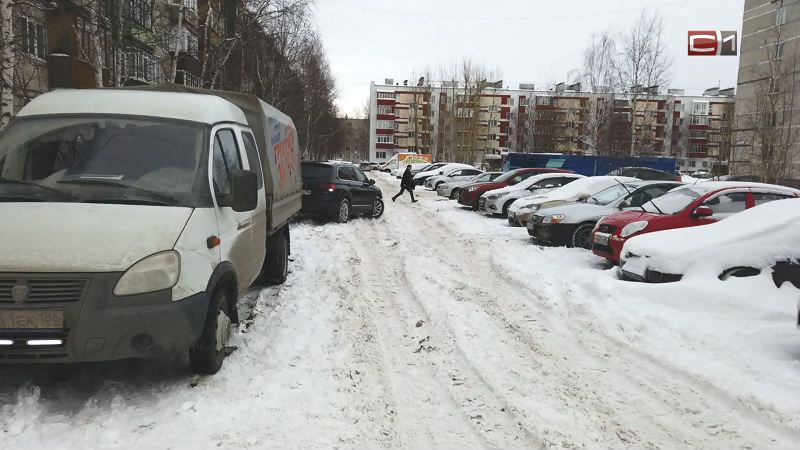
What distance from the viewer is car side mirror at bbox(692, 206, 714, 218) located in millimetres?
8555

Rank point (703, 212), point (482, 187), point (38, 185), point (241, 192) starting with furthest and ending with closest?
point (482, 187) < point (703, 212) < point (241, 192) < point (38, 185)

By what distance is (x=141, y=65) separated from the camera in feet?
75.5

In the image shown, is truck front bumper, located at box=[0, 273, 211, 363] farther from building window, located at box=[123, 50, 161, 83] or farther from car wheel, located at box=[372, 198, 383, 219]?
building window, located at box=[123, 50, 161, 83]

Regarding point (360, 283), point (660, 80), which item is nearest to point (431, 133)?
point (660, 80)

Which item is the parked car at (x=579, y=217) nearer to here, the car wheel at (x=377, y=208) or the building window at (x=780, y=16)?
the car wheel at (x=377, y=208)

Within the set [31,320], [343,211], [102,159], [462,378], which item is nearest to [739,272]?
[462,378]

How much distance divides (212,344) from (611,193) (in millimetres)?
10936

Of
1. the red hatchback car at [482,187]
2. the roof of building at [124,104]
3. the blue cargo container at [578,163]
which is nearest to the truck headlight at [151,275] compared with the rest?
the roof of building at [124,104]

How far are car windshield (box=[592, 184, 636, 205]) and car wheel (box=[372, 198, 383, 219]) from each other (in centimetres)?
652

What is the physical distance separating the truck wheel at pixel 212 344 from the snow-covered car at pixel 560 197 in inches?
405

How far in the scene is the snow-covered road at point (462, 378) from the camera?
3.39 metres

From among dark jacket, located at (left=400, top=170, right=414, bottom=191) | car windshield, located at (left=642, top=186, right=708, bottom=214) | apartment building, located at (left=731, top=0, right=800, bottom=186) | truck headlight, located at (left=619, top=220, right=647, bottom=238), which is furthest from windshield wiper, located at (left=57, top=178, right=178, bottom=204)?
apartment building, located at (left=731, top=0, right=800, bottom=186)

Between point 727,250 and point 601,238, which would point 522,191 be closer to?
point 601,238

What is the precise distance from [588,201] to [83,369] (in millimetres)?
11330
